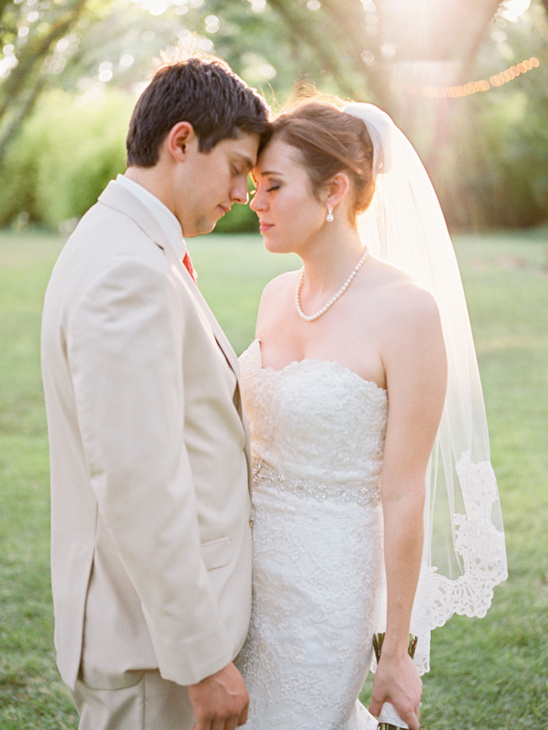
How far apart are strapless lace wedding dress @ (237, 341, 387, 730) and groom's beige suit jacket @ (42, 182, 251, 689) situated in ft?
0.80

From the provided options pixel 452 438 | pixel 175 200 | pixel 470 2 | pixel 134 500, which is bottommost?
pixel 452 438

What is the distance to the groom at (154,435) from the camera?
1541 mm

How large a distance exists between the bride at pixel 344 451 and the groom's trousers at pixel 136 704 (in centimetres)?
41

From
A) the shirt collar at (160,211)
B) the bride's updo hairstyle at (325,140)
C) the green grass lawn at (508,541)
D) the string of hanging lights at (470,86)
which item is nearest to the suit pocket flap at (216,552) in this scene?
the shirt collar at (160,211)

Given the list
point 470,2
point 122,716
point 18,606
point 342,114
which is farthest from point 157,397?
point 470,2

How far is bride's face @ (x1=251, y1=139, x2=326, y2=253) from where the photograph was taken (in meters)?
2.24

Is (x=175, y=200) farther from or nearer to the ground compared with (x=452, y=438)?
farther from the ground

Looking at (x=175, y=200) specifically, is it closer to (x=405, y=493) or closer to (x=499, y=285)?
(x=405, y=493)

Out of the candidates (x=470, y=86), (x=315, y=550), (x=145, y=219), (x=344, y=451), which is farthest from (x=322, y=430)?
(x=470, y=86)

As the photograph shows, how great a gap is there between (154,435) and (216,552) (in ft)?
1.45

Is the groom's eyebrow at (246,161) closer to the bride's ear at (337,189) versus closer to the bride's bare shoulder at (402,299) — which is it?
the bride's ear at (337,189)

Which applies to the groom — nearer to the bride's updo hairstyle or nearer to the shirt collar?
the shirt collar

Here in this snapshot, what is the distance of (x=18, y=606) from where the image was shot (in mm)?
4094

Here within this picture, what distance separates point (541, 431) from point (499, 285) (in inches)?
309
